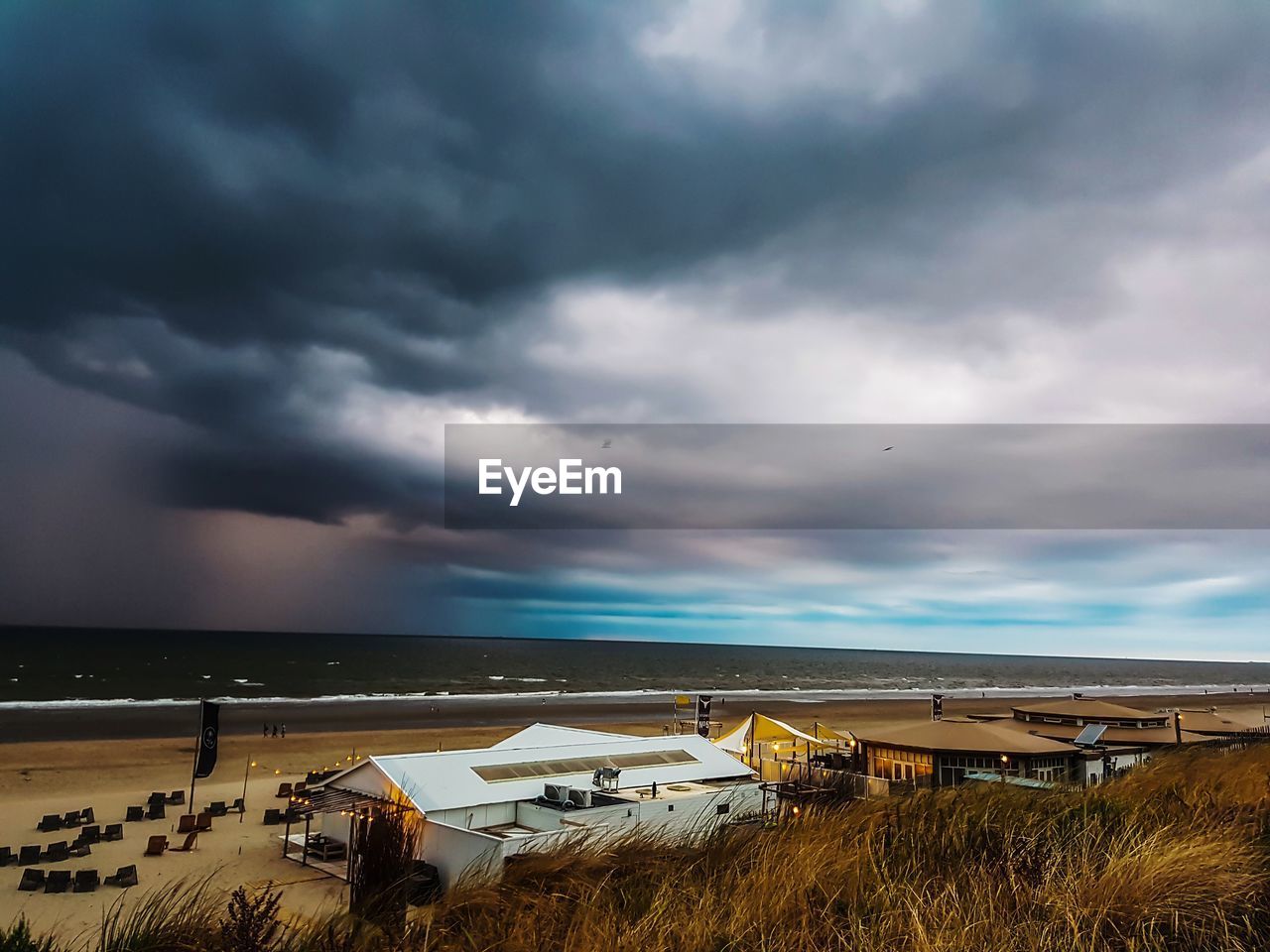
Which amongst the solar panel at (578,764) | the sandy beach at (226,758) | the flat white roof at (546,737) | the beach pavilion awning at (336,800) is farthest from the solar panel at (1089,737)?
the beach pavilion awning at (336,800)

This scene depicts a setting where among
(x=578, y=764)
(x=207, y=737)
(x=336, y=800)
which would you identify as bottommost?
(x=336, y=800)

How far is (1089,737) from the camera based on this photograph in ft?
68.8

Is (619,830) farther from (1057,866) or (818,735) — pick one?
(818,735)

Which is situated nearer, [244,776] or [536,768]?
[536,768]

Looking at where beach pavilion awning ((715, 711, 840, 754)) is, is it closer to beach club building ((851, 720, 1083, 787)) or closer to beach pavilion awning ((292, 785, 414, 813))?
beach club building ((851, 720, 1083, 787))

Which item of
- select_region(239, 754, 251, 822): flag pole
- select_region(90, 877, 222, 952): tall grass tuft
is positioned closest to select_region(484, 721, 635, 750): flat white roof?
select_region(239, 754, 251, 822): flag pole

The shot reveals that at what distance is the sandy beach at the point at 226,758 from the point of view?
1628cm

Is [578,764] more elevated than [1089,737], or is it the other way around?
[1089,737]

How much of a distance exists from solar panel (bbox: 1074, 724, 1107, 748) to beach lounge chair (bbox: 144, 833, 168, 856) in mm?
21506

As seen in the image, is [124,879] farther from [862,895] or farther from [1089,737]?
[1089,737]

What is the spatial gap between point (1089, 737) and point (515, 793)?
1428 cm

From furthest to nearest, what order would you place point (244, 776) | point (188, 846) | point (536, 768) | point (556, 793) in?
1. point (244, 776)
2. point (188, 846)
3. point (536, 768)
4. point (556, 793)

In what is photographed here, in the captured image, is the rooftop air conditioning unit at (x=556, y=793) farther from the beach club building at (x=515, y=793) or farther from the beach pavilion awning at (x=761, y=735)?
the beach pavilion awning at (x=761, y=735)

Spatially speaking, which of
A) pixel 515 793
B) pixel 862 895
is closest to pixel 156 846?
pixel 515 793
